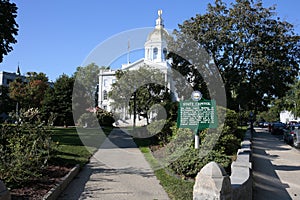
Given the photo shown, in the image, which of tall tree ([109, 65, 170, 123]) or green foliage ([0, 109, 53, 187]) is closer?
green foliage ([0, 109, 53, 187])

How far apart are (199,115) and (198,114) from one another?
0.04m

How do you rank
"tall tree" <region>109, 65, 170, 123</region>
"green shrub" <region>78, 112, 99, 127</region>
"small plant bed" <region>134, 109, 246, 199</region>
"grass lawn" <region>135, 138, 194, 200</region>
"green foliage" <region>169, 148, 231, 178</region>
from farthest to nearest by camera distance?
"green shrub" <region>78, 112, 99, 127</region> < "tall tree" <region>109, 65, 170, 123</region> < "green foliage" <region>169, 148, 231, 178</region> < "small plant bed" <region>134, 109, 246, 199</region> < "grass lawn" <region>135, 138, 194, 200</region>

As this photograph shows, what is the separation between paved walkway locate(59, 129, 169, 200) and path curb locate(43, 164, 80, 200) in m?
0.11

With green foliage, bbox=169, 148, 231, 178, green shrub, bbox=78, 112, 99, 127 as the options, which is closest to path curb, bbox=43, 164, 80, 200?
green foliage, bbox=169, 148, 231, 178

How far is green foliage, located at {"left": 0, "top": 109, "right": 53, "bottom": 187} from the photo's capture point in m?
6.72

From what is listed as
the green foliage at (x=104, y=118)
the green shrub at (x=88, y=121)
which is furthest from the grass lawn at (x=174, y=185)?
the green foliage at (x=104, y=118)

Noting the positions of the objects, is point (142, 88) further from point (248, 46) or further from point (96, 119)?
point (248, 46)

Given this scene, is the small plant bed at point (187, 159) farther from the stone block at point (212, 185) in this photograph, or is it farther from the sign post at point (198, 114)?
the stone block at point (212, 185)

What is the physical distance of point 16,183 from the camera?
21.7ft

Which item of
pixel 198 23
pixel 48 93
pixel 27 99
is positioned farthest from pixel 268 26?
pixel 27 99

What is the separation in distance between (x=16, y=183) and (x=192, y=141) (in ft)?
21.0

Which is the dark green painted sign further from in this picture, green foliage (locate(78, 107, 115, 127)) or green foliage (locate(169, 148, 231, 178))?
green foliage (locate(78, 107, 115, 127))

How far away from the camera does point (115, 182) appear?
25.4 feet

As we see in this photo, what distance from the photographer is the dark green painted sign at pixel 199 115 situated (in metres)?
9.46
